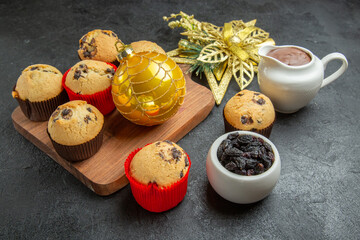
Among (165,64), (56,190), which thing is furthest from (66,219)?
(165,64)

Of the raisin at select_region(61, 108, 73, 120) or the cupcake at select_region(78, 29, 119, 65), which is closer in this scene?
the raisin at select_region(61, 108, 73, 120)

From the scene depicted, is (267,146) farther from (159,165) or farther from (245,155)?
(159,165)

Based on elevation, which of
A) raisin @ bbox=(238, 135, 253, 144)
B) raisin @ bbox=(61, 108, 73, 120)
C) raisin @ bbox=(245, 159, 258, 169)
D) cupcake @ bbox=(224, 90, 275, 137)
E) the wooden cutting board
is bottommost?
the wooden cutting board

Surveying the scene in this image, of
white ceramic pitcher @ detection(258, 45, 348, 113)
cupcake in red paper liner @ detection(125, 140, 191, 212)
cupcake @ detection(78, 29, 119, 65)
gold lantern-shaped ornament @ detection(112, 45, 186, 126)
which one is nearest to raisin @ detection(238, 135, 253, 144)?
cupcake in red paper liner @ detection(125, 140, 191, 212)

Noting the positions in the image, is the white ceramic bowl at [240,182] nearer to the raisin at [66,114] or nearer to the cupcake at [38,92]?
the raisin at [66,114]

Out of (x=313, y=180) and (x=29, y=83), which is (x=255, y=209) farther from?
(x=29, y=83)

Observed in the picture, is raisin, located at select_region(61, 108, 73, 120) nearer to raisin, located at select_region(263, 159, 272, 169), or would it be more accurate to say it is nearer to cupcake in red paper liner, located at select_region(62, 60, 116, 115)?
cupcake in red paper liner, located at select_region(62, 60, 116, 115)
